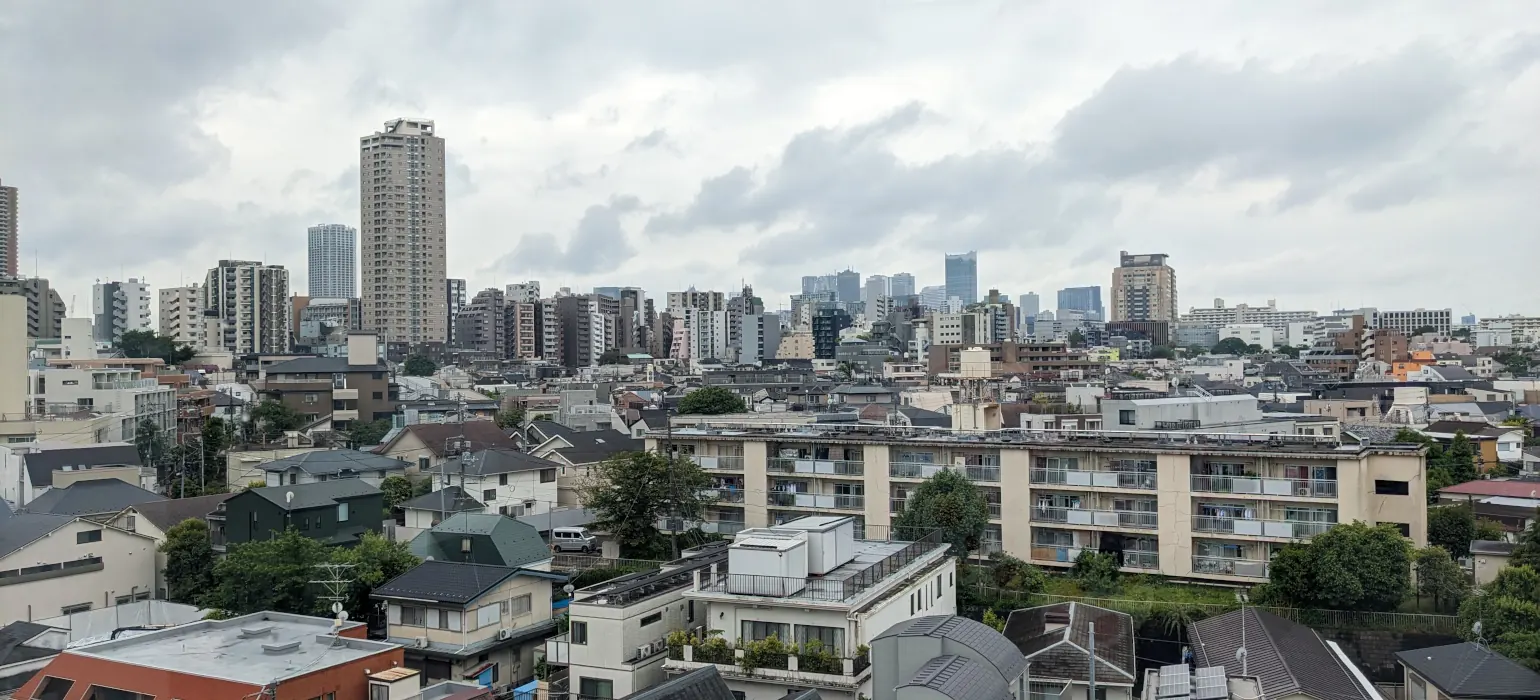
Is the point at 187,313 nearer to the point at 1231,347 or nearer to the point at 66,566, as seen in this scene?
the point at 66,566

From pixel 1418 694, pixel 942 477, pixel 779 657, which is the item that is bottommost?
pixel 1418 694

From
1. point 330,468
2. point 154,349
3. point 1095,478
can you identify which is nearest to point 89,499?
point 330,468

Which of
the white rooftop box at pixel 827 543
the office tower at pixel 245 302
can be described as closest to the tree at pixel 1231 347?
the office tower at pixel 245 302

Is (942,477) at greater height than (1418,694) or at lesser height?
greater

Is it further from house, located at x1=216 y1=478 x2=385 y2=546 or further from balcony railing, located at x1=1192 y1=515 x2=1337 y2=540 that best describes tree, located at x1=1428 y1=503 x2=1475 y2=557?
house, located at x1=216 y1=478 x2=385 y2=546

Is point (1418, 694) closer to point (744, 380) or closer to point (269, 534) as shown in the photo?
point (269, 534)

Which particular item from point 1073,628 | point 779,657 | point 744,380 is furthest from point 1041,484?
point 744,380

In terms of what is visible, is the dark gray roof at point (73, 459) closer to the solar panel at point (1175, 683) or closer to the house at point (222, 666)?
the house at point (222, 666)
